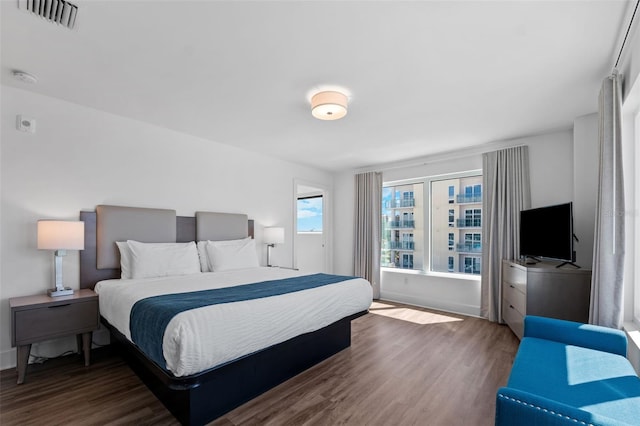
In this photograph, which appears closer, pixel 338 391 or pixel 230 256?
pixel 338 391

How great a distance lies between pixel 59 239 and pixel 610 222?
14.6ft

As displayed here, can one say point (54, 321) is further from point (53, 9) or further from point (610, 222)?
point (610, 222)

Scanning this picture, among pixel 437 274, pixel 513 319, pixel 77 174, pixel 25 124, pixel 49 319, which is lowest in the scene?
pixel 513 319

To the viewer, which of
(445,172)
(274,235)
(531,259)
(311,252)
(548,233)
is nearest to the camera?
(548,233)

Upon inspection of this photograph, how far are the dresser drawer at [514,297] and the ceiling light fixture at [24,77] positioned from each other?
5.04 m

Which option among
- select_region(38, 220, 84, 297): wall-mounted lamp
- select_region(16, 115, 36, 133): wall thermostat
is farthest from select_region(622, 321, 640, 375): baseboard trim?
select_region(16, 115, 36, 133): wall thermostat

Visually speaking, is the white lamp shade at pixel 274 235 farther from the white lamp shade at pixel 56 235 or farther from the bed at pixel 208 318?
the white lamp shade at pixel 56 235

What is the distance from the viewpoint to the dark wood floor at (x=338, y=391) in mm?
2031

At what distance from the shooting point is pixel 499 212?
4.21m

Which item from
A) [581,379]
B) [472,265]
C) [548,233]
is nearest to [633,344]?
[581,379]

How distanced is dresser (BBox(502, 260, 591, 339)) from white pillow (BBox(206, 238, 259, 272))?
322cm

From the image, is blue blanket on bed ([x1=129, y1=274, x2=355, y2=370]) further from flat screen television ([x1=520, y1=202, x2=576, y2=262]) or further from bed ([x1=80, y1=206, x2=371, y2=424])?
flat screen television ([x1=520, y1=202, x2=576, y2=262])

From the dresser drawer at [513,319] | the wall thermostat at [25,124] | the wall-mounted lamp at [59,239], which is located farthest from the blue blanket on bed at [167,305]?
the dresser drawer at [513,319]

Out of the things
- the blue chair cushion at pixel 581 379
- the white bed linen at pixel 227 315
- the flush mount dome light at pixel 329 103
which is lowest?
the blue chair cushion at pixel 581 379
